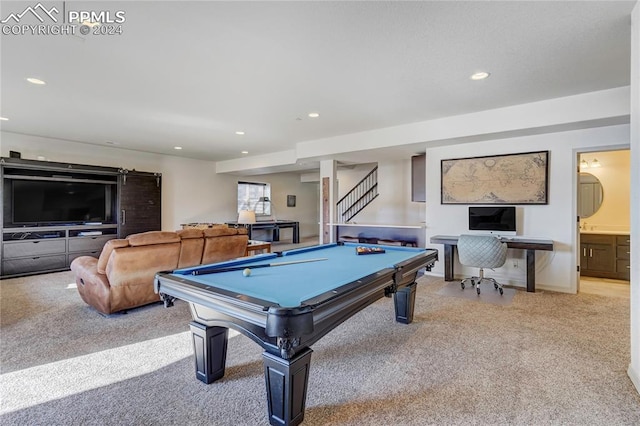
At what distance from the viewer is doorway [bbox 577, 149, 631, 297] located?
15.7 ft

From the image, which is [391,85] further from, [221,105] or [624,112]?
[624,112]

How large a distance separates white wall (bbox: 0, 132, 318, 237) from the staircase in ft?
7.52

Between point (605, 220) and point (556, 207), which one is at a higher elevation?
point (556, 207)

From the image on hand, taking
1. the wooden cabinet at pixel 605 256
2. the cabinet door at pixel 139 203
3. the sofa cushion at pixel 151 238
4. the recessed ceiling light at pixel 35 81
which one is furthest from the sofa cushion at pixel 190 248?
the wooden cabinet at pixel 605 256

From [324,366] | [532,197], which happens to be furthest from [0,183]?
[532,197]

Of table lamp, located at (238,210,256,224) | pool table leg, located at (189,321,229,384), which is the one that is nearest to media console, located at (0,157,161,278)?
table lamp, located at (238,210,256,224)

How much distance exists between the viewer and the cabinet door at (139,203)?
6422mm

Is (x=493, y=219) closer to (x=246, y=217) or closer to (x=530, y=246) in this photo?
(x=530, y=246)

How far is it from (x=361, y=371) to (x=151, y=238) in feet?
8.35

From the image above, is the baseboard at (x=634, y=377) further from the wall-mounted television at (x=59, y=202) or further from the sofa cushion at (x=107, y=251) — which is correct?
the wall-mounted television at (x=59, y=202)

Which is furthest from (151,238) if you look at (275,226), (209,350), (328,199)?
(275,226)

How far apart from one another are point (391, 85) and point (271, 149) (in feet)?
13.5

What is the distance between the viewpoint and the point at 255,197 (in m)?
10.0

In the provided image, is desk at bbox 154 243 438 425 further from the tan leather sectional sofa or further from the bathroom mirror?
the bathroom mirror
